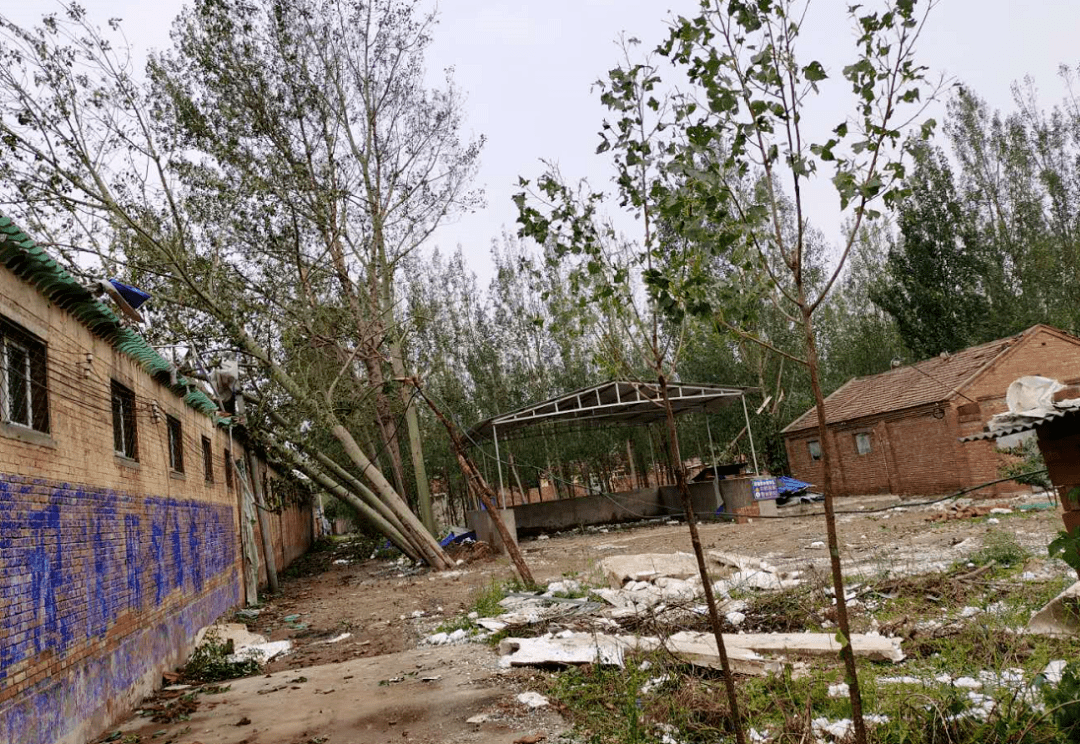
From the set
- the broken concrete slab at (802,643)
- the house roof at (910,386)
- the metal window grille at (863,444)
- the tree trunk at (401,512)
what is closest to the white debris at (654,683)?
the broken concrete slab at (802,643)

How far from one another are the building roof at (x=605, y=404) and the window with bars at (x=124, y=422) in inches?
484

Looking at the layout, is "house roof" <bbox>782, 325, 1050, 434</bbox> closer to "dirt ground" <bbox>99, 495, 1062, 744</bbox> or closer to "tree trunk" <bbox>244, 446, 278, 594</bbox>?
"dirt ground" <bbox>99, 495, 1062, 744</bbox>

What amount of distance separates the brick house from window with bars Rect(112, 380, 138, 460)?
16.2 m

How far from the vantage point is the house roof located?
21.9 m

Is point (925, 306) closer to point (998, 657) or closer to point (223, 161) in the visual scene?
point (223, 161)

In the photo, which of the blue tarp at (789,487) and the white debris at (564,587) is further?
the blue tarp at (789,487)

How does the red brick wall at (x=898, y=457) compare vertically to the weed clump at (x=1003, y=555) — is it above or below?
above

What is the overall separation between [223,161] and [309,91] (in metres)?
4.06

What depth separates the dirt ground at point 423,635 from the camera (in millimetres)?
5773

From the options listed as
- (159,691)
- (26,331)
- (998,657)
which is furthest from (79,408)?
(998,657)

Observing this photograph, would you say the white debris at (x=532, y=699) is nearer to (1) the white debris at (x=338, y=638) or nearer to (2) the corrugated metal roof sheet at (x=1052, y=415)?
(2) the corrugated metal roof sheet at (x=1052, y=415)

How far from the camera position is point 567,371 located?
31.1m

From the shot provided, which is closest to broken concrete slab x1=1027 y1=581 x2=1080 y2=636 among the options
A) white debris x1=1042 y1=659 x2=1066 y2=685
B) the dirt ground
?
white debris x1=1042 y1=659 x2=1066 y2=685

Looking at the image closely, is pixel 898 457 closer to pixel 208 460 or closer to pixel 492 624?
pixel 492 624
